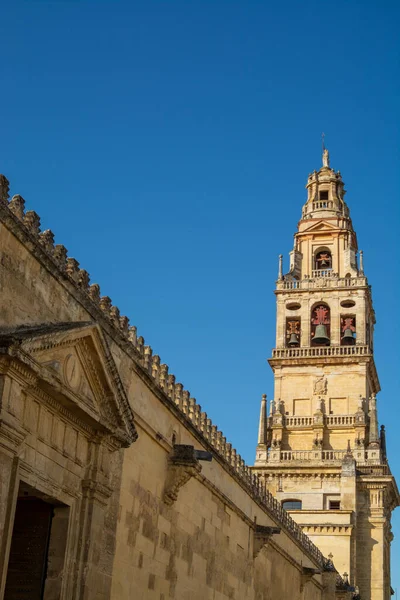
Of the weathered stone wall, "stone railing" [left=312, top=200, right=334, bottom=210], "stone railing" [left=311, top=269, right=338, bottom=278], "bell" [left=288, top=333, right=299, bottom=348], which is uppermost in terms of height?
"stone railing" [left=312, top=200, right=334, bottom=210]

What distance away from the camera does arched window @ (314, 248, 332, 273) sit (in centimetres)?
4641

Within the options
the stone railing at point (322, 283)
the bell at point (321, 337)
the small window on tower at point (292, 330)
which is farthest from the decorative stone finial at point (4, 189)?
the stone railing at point (322, 283)

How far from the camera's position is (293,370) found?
4294cm

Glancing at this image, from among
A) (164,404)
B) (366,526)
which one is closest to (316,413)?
(366,526)

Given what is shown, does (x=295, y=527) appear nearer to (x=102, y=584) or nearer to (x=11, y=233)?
(x=102, y=584)

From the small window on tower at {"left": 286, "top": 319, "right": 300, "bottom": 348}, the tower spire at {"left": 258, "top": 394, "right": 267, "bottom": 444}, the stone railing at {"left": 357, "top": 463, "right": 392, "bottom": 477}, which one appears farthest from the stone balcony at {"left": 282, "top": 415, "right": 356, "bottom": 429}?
the small window on tower at {"left": 286, "top": 319, "right": 300, "bottom": 348}

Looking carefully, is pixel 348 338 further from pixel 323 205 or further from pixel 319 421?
pixel 323 205

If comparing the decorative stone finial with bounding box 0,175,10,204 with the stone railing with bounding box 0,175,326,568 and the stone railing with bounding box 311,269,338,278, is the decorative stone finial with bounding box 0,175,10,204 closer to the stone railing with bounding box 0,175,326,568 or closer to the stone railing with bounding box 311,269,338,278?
the stone railing with bounding box 0,175,326,568

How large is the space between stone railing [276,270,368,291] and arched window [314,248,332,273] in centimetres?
89

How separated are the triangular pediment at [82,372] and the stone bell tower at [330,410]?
82.5 feet

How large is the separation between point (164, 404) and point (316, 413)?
84.1 ft

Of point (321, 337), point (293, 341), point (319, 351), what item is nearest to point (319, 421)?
point (319, 351)

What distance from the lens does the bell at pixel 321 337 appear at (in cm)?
4317

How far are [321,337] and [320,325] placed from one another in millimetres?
617
